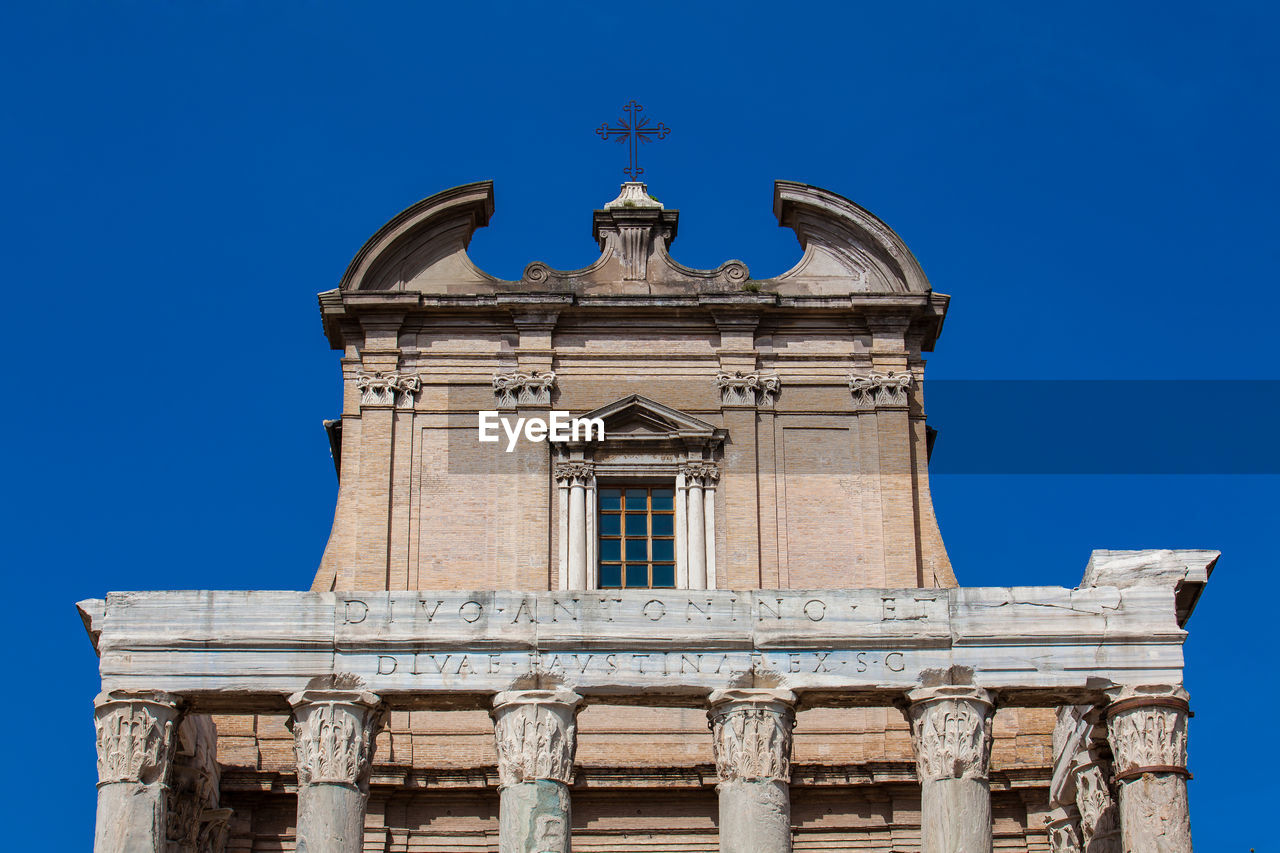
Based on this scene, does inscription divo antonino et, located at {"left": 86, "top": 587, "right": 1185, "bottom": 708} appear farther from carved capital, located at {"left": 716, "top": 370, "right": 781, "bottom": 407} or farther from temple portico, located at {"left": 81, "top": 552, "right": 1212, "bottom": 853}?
carved capital, located at {"left": 716, "top": 370, "right": 781, "bottom": 407}

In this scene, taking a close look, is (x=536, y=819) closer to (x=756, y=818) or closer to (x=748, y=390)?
(x=756, y=818)

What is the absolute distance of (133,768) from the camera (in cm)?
2738

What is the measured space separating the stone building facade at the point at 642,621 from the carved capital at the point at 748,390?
51 millimetres

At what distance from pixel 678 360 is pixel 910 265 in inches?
165

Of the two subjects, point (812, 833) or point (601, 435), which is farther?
point (601, 435)

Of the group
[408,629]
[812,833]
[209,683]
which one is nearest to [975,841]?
[812,833]

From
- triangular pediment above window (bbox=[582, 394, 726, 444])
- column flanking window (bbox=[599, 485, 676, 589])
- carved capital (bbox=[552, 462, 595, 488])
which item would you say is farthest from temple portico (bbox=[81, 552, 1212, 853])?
triangular pediment above window (bbox=[582, 394, 726, 444])

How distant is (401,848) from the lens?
32.0 m

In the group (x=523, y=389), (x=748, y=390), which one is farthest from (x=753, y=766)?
(x=523, y=389)

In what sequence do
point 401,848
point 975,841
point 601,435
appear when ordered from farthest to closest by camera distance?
point 601,435 → point 401,848 → point 975,841

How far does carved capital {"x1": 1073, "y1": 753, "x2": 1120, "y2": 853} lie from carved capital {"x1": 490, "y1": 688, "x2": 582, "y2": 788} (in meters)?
7.45

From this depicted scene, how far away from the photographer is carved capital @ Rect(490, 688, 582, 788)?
27.5m

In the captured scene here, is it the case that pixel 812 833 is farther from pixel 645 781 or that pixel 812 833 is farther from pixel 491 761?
pixel 491 761

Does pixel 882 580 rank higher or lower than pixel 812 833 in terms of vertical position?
higher
